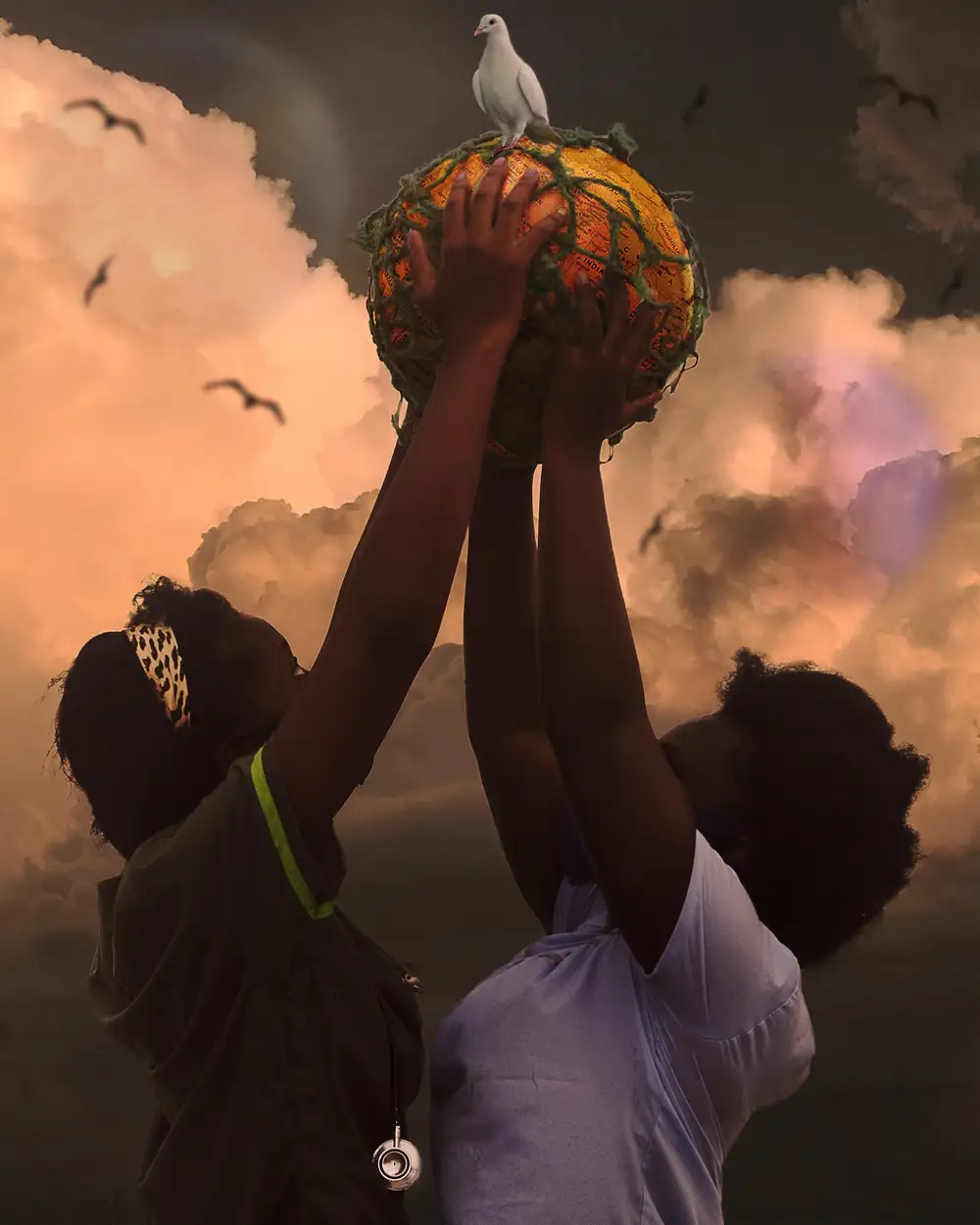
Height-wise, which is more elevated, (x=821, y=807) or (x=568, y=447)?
(x=568, y=447)

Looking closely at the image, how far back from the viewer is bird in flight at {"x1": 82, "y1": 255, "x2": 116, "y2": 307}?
12.8 feet

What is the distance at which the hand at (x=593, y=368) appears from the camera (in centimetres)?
104

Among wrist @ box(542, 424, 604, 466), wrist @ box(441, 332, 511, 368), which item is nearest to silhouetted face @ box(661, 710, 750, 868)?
wrist @ box(542, 424, 604, 466)

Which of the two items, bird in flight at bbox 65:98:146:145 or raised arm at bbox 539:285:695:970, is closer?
raised arm at bbox 539:285:695:970

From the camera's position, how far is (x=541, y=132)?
1.14 meters

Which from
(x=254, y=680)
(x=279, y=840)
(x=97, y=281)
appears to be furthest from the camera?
(x=97, y=281)

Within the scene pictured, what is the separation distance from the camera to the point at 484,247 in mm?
1014

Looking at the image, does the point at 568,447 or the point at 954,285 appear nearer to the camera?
the point at 568,447

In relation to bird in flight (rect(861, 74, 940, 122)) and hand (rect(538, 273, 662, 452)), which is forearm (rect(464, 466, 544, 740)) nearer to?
hand (rect(538, 273, 662, 452))

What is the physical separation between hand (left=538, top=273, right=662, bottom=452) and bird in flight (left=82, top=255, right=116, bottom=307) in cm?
325

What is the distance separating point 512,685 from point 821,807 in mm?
355

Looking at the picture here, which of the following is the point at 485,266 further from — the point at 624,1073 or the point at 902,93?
the point at 902,93

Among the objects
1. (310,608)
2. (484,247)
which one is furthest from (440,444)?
(310,608)

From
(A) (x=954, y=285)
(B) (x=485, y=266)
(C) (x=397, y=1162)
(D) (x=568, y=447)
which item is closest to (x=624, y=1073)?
(C) (x=397, y=1162)
